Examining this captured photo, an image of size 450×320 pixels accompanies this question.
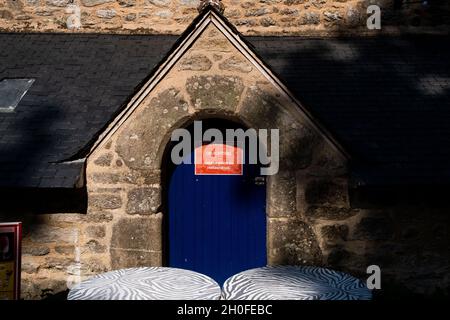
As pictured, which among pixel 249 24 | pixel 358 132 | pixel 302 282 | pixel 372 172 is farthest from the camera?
pixel 249 24

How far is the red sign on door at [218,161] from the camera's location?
5527 mm

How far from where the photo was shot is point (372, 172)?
193 inches

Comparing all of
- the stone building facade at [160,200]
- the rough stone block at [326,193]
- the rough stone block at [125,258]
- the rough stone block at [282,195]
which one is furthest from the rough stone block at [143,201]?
the rough stone block at [326,193]

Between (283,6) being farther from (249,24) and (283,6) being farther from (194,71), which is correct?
(194,71)

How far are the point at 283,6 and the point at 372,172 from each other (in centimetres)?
390

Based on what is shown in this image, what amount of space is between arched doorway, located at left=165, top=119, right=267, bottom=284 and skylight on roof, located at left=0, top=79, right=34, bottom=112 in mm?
2202

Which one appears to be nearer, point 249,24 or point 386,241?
point 386,241

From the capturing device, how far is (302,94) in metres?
5.94

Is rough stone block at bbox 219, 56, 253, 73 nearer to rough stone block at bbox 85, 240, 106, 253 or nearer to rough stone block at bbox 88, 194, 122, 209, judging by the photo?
rough stone block at bbox 88, 194, 122, 209

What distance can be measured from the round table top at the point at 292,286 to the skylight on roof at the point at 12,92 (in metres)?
3.70

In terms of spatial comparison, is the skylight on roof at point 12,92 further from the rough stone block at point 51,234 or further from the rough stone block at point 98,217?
the rough stone block at point 98,217

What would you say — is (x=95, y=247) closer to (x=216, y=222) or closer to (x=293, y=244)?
(x=216, y=222)

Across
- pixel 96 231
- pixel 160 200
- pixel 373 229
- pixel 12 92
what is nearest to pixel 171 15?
pixel 12 92

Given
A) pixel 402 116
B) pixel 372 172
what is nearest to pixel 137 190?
pixel 372 172
